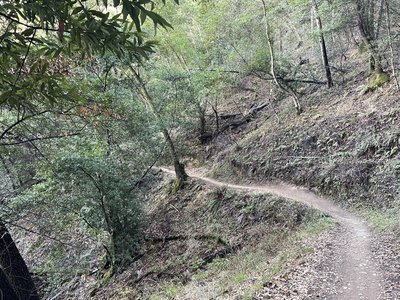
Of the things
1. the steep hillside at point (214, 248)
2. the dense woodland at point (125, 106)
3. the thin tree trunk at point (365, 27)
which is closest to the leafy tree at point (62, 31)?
the dense woodland at point (125, 106)

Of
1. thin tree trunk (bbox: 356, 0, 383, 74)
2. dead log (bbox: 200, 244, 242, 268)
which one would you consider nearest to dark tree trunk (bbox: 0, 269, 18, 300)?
dead log (bbox: 200, 244, 242, 268)

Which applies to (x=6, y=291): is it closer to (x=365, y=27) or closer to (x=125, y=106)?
(x=125, y=106)

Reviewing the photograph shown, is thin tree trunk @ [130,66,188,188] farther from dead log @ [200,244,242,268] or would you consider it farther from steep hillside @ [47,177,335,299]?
dead log @ [200,244,242,268]

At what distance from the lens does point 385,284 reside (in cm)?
575

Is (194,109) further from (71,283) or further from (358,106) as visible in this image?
(71,283)

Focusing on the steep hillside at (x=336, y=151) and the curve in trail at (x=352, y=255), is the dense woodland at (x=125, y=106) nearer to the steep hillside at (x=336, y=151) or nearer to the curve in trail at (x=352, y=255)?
the steep hillside at (x=336, y=151)

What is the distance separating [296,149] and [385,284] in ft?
33.3

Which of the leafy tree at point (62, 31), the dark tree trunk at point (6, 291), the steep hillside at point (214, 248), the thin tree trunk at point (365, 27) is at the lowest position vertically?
the steep hillside at point (214, 248)

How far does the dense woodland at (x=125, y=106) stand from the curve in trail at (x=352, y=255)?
9.11ft

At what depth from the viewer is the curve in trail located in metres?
5.64

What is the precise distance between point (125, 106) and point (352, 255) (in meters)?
8.64

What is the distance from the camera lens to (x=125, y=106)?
1255cm

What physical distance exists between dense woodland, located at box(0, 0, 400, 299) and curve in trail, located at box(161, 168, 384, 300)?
2.78 meters

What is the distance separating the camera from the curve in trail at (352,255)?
5.64m
